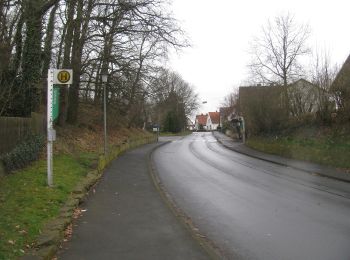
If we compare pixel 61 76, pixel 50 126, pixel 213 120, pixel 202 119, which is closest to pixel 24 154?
pixel 50 126

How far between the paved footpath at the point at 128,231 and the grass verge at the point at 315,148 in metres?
11.6

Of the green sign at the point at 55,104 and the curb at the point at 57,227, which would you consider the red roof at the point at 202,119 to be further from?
the curb at the point at 57,227

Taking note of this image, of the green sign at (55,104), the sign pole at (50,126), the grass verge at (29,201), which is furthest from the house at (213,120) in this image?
the sign pole at (50,126)

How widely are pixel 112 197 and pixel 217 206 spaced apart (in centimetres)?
294

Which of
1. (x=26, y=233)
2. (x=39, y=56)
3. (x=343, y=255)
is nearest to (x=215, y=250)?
(x=343, y=255)

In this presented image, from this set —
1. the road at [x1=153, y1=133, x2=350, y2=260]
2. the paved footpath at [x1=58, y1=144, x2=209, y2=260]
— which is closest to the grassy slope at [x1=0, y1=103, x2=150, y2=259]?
the paved footpath at [x1=58, y1=144, x2=209, y2=260]

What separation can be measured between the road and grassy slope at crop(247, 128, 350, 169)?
382 centimetres

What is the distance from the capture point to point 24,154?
15.1 metres

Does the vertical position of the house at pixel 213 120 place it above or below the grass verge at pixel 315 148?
above

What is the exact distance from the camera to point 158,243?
299 inches

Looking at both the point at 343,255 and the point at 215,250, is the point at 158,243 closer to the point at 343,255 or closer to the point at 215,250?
the point at 215,250

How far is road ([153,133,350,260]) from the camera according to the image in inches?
291

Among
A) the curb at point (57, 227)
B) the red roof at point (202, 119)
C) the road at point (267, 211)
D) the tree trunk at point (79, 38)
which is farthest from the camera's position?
the red roof at point (202, 119)

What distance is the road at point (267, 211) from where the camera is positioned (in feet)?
24.3
